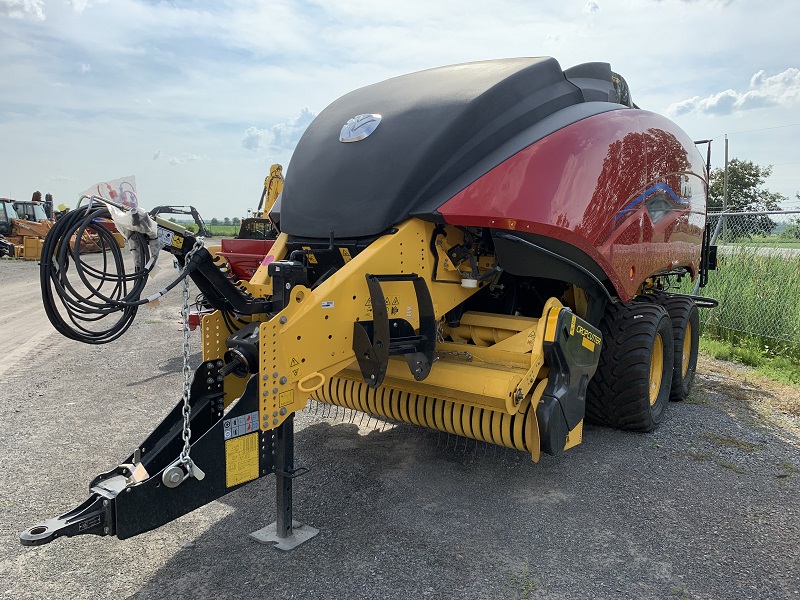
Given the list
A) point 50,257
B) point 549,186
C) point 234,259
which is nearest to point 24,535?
point 50,257

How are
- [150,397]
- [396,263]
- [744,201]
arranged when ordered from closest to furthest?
1. [396,263]
2. [150,397]
3. [744,201]

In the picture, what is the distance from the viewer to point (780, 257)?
8539mm

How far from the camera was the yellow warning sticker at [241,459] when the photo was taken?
291 cm

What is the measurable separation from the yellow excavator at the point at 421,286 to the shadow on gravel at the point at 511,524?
28 centimetres

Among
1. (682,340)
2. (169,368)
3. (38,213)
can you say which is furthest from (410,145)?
(38,213)

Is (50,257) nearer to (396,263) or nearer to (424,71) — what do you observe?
(396,263)

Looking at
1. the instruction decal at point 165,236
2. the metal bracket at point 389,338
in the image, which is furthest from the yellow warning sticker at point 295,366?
the instruction decal at point 165,236

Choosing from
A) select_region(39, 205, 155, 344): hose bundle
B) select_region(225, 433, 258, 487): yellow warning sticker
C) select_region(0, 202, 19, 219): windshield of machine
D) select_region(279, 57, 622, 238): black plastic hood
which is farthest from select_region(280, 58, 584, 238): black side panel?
select_region(0, 202, 19, 219): windshield of machine

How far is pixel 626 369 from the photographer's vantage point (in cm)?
453

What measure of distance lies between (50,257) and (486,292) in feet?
8.86

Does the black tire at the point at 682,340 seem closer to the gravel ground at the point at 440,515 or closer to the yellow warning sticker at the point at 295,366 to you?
the gravel ground at the point at 440,515

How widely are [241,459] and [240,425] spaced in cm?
17

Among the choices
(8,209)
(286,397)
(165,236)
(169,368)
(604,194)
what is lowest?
(169,368)

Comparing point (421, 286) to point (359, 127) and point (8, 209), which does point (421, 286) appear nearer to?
point (359, 127)
